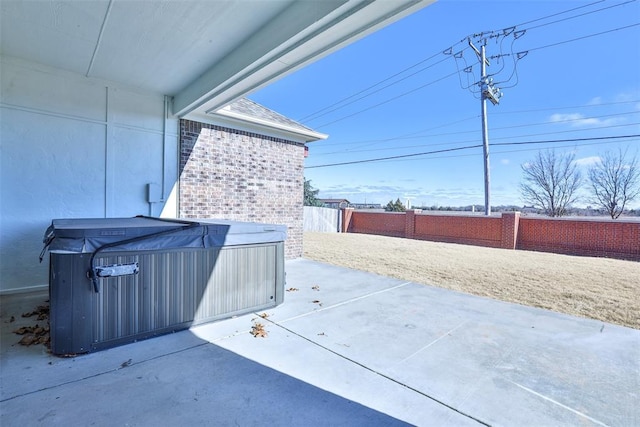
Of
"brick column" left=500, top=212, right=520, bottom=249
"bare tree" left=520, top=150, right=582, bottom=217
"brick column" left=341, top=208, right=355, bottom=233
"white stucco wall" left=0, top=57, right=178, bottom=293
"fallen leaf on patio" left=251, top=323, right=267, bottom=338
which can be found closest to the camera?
"fallen leaf on patio" left=251, top=323, right=267, bottom=338

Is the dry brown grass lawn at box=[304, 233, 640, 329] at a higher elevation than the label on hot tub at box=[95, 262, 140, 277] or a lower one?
lower

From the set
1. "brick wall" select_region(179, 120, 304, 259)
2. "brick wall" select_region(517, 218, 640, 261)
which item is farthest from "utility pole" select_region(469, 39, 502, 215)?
"brick wall" select_region(179, 120, 304, 259)

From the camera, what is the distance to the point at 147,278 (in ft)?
10.0

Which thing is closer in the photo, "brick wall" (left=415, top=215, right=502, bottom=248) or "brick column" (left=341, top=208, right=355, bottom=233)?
"brick wall" (left=415, top=215, right=502, bottom=248)

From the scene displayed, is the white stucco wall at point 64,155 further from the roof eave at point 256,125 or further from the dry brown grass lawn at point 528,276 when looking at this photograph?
the dry brown grass lawn at point 528,276

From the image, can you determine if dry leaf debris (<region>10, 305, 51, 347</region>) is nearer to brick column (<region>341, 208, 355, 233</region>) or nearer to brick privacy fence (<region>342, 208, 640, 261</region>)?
brick privacy fence (<region>342, 208, 640, 261</region>)

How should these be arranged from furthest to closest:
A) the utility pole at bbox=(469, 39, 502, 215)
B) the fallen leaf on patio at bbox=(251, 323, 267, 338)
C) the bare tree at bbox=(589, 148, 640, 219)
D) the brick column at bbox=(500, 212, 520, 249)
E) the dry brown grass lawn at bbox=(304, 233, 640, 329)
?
1. the bare tree at bbox=(589, 148, 640, 219)
2. the utility pole at bbox=(469, 39, 502, 215)
3. the brick column at bbox=(500, 212, 520, 249)
4. the dry brown grass lawn at bbox=(304, 233, 640, 329)
5. the fallen leaf on patio at bbox=(251, 323, 267, 338)

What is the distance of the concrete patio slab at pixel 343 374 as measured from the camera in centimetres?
202

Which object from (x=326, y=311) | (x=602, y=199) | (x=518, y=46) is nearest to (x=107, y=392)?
(x=326, y=311)

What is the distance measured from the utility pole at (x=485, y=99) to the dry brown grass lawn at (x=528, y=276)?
5934mm

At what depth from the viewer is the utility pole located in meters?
16.8

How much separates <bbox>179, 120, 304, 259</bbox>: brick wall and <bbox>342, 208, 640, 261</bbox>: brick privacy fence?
411 inches

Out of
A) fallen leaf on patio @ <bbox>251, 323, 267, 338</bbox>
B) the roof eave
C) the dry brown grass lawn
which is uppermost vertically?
the roof eave

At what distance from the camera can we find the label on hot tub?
2752 millimetres
